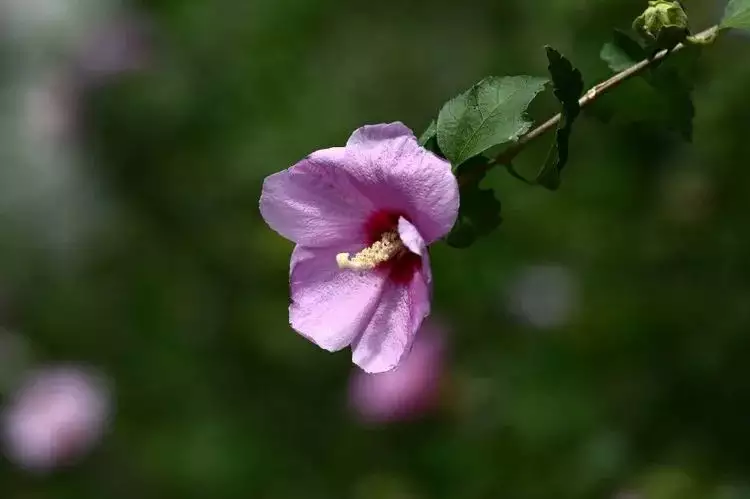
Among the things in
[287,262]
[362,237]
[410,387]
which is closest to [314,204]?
[362,237]

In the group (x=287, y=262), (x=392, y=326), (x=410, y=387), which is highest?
(x=287, y=262)

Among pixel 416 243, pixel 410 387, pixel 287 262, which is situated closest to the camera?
pixel 416 243

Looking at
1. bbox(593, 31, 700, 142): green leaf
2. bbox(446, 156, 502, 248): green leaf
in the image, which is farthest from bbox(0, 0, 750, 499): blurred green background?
bbox(446, 156, 502, 248): green leaf

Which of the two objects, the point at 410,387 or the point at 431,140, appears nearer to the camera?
the point at 431,140

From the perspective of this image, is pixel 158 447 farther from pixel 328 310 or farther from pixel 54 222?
pixel 328 310

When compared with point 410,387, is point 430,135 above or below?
below

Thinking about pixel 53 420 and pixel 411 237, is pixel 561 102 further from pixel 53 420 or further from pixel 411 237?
pixel 53 420

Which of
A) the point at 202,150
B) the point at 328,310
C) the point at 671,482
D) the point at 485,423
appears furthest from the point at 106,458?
the point at 328,310
